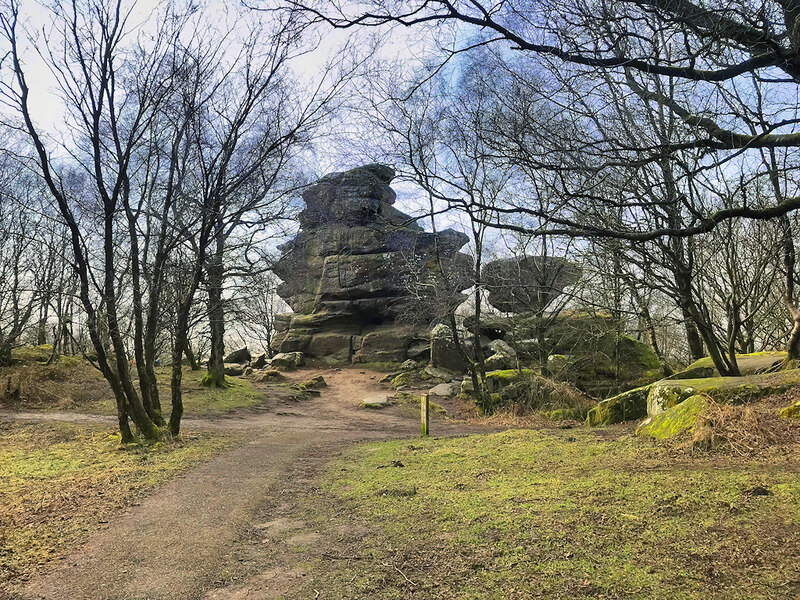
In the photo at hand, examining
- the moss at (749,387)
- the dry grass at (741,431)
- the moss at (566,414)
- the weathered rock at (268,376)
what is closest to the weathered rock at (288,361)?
the weathered rock at (268,376)

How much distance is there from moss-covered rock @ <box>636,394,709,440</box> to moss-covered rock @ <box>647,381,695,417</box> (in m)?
0.70

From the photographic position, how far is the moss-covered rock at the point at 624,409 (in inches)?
368

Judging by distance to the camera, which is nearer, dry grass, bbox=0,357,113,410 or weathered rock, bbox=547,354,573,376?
dry grass, bbox=0,357,113,410

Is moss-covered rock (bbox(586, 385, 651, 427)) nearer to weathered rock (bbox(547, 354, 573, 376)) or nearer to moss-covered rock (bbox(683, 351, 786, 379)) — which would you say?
moss-covered rock (bbox(683, 351, 786, 379))

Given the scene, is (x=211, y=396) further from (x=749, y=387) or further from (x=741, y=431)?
(x=741, y=431)

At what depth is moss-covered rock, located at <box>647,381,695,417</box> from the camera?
743 centimetres

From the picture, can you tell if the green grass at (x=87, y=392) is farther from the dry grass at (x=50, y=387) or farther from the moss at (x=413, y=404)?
the moss at (x=413, y=404)

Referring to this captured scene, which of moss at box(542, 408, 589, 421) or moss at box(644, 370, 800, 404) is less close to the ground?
moss at box(644, 370, 800, 404)

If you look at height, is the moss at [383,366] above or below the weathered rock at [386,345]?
below

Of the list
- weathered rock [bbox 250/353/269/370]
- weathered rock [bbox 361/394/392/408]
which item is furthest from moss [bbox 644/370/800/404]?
weathered rock [bbox 250/353/269/370]

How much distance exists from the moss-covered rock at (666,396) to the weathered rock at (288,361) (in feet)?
73.9

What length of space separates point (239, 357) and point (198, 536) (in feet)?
91.1

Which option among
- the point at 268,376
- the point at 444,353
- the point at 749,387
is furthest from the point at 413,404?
the point at 749,387

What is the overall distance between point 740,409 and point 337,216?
17.0 m
